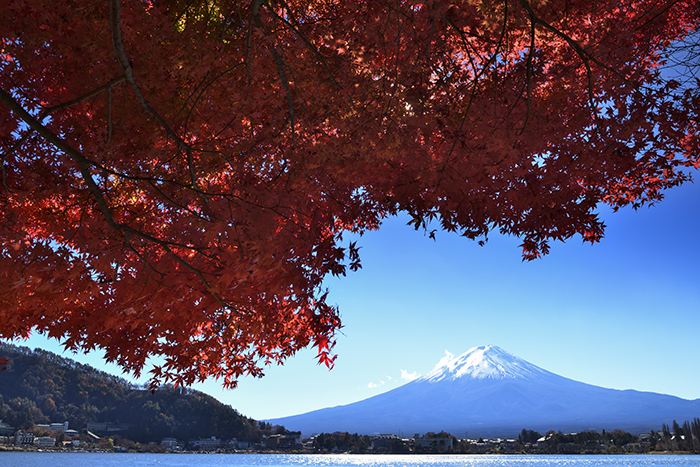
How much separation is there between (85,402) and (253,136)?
283ft

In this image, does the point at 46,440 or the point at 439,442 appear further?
the point at 439,442

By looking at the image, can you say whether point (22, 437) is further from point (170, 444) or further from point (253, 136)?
point (253, 136)

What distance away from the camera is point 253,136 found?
454 cm

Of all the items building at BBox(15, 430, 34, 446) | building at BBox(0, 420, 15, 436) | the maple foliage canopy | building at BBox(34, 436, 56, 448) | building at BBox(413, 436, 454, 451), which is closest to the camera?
the maple foliage canopy

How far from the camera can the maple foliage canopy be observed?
3.79 meters

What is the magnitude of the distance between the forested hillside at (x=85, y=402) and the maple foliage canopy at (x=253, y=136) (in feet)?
213

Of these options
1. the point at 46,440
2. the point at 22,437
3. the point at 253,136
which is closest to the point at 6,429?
the point at 22,437

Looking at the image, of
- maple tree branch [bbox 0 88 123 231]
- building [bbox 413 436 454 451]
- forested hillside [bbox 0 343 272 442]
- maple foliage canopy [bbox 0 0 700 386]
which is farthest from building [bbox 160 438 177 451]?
maple tree branch [bbox 0 88 123 231]

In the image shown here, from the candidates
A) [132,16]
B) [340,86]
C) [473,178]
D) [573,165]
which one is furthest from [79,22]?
[573,165]

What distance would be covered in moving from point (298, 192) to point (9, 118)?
10.0 feet

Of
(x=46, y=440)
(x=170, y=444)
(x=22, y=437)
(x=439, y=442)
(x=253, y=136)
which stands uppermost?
(x=253, y=136)

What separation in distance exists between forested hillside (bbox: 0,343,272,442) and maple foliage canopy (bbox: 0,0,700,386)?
64.8 m

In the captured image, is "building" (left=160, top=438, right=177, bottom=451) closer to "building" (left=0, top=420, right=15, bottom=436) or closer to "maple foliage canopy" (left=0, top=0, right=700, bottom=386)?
"building" (left=0, top=420, right=15, bottom=436)

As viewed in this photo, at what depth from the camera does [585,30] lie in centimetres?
533
